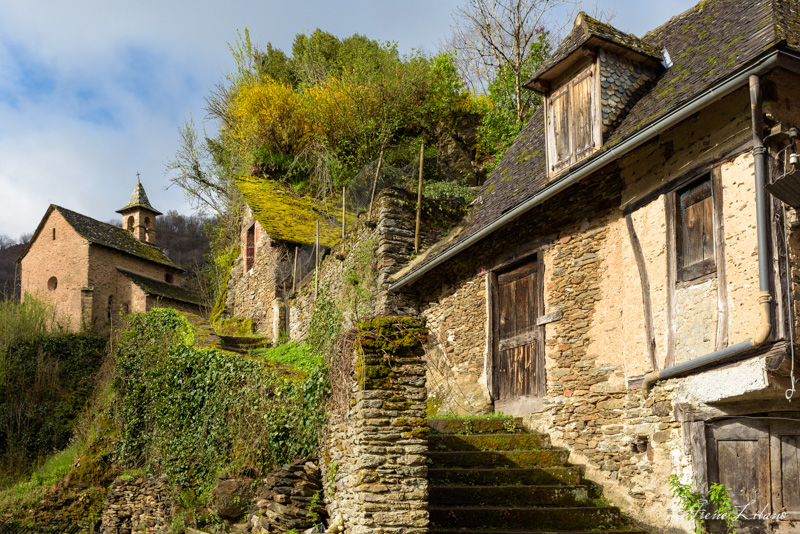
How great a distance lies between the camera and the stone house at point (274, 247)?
58.3 ft

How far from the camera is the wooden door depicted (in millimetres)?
6312

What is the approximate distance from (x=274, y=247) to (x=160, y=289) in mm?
14779

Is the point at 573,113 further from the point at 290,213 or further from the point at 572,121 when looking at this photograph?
the point at 290,213

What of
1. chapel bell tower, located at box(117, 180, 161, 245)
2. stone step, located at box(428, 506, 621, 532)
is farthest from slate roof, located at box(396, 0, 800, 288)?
chapel bell tower, located at box(117, 180, 161, 245)

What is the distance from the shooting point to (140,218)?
3684cm

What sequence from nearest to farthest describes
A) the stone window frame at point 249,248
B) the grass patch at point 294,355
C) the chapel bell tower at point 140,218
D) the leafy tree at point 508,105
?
1. the grass patch at point 294,355
2. the leafy tree at point 508,105
3. the stone window frame at point 249,248
4. the chapel bell tower at point 140,218

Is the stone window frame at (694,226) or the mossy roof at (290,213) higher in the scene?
the mossy roof at (290,213)

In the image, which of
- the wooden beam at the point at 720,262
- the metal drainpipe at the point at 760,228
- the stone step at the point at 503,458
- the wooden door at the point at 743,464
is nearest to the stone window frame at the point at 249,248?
the stone step at the point at 503,458

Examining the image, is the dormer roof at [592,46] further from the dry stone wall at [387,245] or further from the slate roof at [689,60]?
the dry stone wall at [387,245]

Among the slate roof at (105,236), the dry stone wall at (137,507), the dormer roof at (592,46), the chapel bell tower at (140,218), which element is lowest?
the dry stone wall at (137,507)

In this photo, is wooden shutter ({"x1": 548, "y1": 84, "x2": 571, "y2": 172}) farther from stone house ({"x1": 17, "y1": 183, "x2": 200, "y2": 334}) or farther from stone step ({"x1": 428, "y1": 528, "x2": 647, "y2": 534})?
stone house ({"x1": 17, "y1": 183, "x2": 200, "y2": 334})

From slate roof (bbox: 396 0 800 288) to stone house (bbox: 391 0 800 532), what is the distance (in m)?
0.04

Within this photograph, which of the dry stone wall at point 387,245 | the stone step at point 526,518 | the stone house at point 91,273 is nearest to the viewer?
the stone step at point 526,518

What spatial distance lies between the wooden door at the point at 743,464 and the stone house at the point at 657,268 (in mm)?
14
